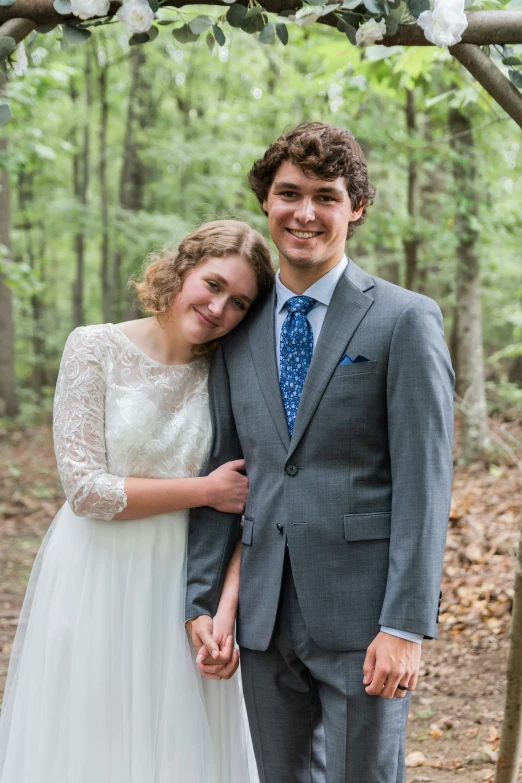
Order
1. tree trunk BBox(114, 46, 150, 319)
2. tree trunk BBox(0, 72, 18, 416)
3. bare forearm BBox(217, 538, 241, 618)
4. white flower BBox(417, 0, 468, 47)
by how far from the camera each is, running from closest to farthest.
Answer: white flower BBox(417, 0, 468, 47), bare forearm BBox(217, 538, 241, 618), tree trunk BBox(114, 46, 150, 319), tree trunk BBox(0, 72, 18, 416)

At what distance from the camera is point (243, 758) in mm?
2762

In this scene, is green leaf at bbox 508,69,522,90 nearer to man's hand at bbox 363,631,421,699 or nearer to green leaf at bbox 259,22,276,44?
green leaf at bbox 259,22,276,44

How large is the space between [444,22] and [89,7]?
98 cm

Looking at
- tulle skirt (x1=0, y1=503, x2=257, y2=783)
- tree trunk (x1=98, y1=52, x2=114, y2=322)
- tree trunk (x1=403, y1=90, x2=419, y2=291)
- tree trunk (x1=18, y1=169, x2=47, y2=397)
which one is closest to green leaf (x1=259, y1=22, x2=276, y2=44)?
tulle skirt (x1=0, y1=503, x2=257, y2=783)

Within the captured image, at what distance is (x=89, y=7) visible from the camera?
2.18 m

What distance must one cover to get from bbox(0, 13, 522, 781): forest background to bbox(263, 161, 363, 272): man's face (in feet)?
1.83

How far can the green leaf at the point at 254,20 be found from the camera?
2303 mm

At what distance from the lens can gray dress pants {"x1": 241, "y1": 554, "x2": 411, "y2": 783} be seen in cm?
217

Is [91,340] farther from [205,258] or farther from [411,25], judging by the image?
[411,25]

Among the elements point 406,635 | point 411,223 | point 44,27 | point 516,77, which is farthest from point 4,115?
point 411,223

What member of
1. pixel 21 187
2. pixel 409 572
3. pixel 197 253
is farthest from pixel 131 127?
pixel 409 572

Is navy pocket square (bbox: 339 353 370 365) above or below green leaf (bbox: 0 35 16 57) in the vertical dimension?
below

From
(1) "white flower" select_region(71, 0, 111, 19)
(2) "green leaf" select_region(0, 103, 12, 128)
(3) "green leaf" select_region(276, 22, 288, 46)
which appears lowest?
(2) "green leaf" select_region(0, 103, 12, 128)

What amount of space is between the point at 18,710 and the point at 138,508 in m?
0.86
